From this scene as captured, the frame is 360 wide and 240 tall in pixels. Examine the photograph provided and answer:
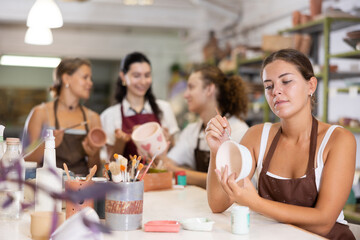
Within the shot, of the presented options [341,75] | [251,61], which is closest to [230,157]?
[341,75]

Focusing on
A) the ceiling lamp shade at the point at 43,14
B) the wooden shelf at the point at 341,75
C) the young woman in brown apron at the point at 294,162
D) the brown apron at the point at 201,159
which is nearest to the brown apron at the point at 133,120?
the brown apron at the point at 201,159

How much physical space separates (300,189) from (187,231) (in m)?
0.54

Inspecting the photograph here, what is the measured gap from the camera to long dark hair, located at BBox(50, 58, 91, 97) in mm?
3047

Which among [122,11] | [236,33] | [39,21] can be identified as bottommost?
[39,21]

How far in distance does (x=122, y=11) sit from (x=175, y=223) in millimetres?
7021

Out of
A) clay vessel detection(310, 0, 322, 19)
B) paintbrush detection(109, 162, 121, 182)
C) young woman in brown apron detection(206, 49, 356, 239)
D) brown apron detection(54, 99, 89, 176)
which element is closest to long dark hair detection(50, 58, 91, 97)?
brown apron detection(54, 99, 89, 176)

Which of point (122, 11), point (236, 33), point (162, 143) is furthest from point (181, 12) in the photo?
point (162, 143)

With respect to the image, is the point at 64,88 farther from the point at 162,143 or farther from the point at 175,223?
the point at 175,223

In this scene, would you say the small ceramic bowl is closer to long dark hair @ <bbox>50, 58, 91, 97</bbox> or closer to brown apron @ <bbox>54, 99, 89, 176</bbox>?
brown apron @ <bbox>54, 99, 89, 176</bbox>

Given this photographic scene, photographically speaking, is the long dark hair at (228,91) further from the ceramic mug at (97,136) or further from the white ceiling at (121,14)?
the white ceiling at (121,14)

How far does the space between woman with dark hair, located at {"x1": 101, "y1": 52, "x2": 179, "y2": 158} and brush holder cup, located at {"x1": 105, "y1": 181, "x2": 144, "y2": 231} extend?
1741 mm

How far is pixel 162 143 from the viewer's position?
245 centimetres

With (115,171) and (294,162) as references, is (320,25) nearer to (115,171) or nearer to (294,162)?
(294,162)

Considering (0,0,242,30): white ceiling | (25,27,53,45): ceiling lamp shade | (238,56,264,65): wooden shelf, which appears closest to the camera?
(25,27,53,45): ceiling lamp shade
